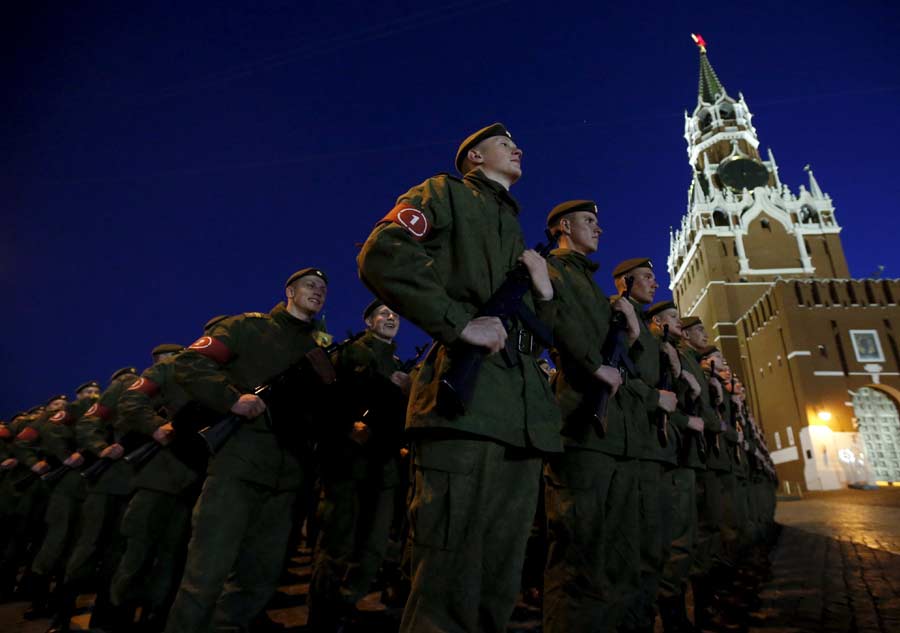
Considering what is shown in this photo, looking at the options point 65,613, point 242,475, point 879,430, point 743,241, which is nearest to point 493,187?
point 242,475

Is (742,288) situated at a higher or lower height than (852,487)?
higher

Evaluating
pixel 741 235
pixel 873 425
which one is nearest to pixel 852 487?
pixel 873 425

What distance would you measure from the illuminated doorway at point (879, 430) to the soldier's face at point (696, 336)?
94.8 ft

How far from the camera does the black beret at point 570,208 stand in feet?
13.0

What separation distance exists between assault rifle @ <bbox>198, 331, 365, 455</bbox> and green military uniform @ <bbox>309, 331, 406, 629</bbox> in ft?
2.80

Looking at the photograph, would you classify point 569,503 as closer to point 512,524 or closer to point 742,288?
point 512,524

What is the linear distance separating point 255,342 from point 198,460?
1175 mm

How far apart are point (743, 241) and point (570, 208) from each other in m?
49.3

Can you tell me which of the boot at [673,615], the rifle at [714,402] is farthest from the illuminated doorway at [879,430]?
the boot at [673,615]

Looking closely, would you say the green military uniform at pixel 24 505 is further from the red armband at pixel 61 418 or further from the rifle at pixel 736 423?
the rifle at pixel 736 423

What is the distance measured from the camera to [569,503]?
9.71 ft

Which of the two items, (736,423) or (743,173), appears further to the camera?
(743,173)

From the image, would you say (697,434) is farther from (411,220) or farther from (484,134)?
(411,220)

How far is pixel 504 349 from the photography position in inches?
84.7
